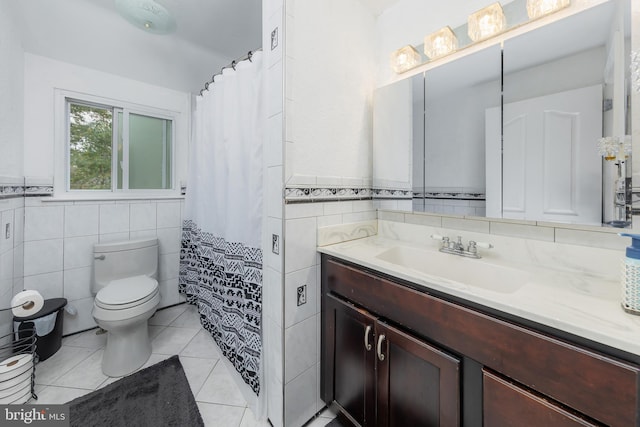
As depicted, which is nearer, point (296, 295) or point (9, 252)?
point (296, 295)

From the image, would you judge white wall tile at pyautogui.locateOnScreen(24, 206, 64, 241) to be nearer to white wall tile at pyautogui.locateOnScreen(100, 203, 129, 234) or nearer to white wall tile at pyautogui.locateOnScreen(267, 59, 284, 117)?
white wall tile at pyautogui.locateOnScreen(100, 203, 129, 234)

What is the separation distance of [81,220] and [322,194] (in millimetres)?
2021

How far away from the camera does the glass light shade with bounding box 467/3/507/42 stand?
110 cm

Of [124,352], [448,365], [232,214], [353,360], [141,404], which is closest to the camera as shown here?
[448,365]

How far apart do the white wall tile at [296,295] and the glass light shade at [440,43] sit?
4.24 feet

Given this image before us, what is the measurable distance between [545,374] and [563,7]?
1.32 meters

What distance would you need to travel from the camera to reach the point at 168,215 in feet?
7.68

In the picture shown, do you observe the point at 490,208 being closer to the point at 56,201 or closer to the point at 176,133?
the point at 176,133

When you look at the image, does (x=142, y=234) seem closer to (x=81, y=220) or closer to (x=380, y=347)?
(x=81, y=220)

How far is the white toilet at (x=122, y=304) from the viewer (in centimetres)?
153

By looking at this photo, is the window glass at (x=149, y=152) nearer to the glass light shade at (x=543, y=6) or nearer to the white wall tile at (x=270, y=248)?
the white wall tile at (x=270, y=248)

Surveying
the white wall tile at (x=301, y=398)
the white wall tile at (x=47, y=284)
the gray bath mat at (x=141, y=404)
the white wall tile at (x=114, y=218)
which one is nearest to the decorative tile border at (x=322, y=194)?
the white wall tile at (x=301, y=398)

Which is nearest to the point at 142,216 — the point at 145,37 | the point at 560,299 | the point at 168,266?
the point at 168,266

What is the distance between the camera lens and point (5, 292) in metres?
1.49
